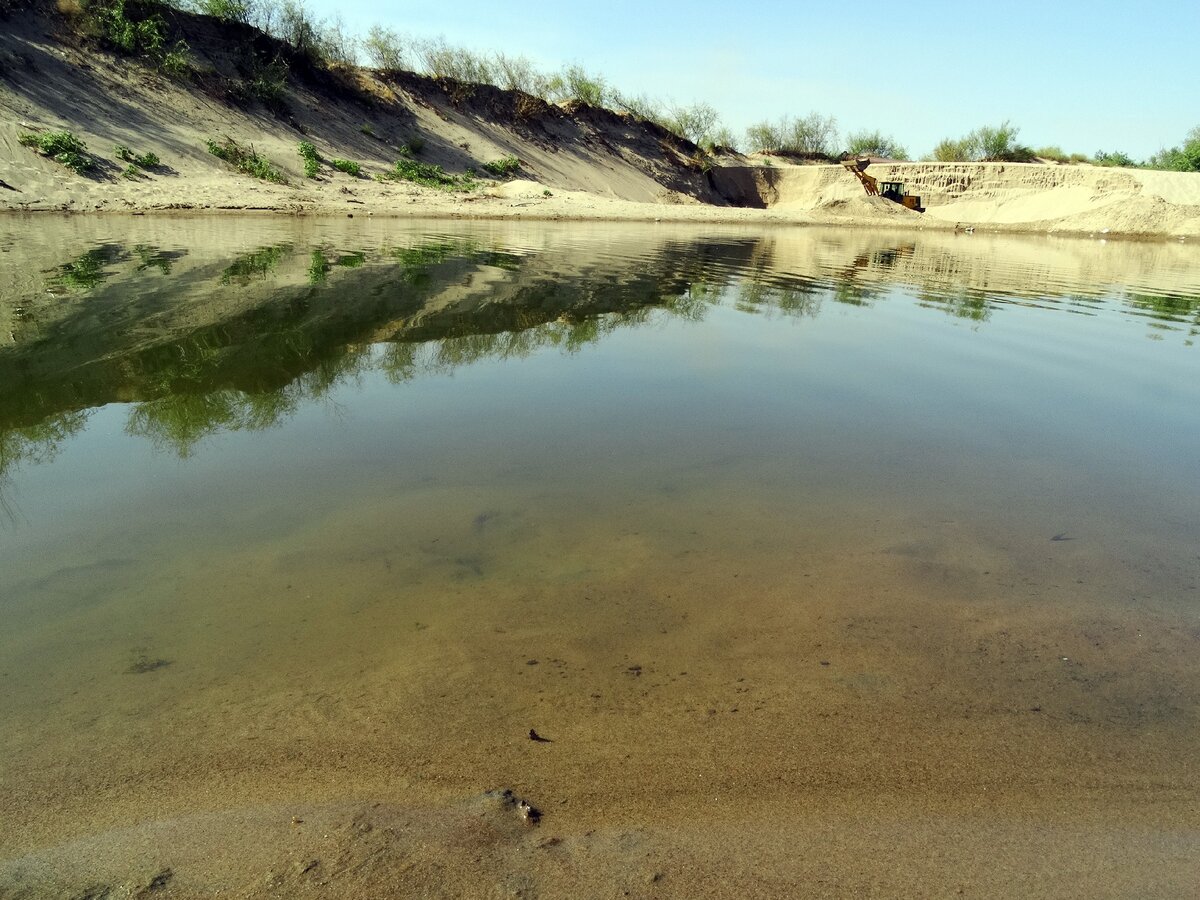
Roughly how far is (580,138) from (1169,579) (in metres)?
47.9

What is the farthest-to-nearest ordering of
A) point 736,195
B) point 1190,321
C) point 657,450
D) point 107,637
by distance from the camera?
point 736,195
point 1190,321
point 657,450
point 107,637

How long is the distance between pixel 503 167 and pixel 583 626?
127ft

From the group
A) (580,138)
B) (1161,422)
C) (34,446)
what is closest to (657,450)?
(34,446)

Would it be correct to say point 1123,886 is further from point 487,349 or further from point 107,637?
point 487,349

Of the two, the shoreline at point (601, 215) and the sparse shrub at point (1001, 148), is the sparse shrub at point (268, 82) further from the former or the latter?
the sparse shrub at point (1001, 148)

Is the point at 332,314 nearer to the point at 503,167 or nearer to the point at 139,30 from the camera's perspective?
the point at 139,30

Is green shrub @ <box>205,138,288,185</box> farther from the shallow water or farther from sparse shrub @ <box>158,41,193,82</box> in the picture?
the shallow water

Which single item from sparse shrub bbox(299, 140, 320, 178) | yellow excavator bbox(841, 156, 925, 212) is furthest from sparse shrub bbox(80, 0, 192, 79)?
yellow excavator bbox(841, 156, 925, 212)

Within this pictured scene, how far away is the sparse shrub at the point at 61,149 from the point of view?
21766mm

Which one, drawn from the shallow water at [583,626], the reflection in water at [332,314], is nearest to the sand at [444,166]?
the reflection in water at [332,314]

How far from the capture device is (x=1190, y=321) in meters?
11.3

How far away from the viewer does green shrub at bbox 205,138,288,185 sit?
26.5 meters

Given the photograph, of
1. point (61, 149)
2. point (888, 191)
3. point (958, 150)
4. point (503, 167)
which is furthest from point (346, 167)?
point (958, 150)

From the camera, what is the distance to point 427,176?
108 ft
